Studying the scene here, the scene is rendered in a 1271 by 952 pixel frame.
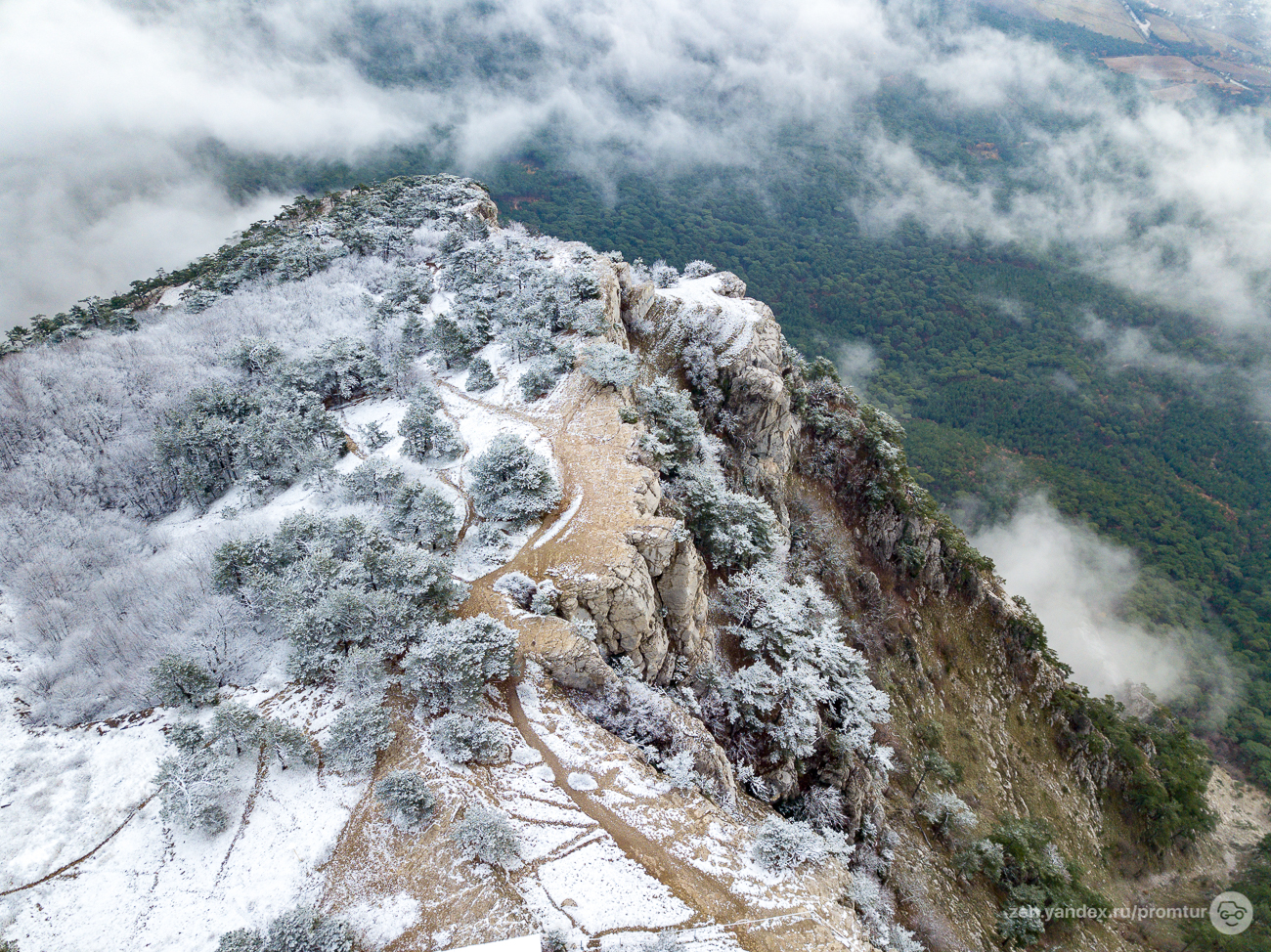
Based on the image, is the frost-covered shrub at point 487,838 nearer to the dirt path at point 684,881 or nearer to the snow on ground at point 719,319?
the dirt path at point 684,881

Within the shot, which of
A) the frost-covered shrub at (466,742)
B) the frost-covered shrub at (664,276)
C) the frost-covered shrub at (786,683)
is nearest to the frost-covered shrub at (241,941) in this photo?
the frost-covered shrub at (466,742)

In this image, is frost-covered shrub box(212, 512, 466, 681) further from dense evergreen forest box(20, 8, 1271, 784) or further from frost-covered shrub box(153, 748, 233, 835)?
dense evergreen forest box(20, 8, 1271, 784)

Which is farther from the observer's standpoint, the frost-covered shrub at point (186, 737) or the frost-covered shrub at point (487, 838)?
the frost-covered shrub at point (186, 737)

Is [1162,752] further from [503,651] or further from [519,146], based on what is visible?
[519,146]

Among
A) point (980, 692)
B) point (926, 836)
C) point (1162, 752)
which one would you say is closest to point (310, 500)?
point (926, 836)

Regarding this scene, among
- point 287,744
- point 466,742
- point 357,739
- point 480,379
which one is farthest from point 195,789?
point 480,379

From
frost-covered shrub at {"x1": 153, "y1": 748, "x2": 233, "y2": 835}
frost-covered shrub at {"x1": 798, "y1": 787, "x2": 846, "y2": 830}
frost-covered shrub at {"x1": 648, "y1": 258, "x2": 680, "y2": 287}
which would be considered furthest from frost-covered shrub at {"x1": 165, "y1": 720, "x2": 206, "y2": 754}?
frost-covered shrub at {"x1": 648, "y1": 258, "x2": 680, "y2": 287}
